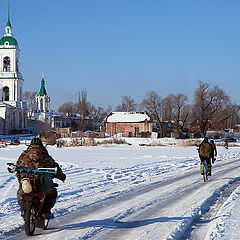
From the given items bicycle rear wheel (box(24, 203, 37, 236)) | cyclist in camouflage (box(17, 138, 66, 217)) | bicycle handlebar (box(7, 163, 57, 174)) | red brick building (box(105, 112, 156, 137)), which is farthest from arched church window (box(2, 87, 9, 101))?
bicycle rear wheel (box(24, 203, 37, 236))

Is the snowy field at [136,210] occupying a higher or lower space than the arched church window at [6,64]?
lower

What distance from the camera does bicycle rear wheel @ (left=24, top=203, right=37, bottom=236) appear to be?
711cm

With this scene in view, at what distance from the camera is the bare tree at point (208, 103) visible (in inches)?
2889

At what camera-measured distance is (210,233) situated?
738 cm

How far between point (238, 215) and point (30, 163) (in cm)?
474

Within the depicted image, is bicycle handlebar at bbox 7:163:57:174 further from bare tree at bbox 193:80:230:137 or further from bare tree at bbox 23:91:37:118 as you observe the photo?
bare tree at bbox 23:91:37:118

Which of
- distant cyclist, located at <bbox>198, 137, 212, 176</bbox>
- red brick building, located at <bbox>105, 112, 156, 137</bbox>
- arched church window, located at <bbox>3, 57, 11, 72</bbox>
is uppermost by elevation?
arched church window, located at <bbox>3, 57, 11, 72</bbox>

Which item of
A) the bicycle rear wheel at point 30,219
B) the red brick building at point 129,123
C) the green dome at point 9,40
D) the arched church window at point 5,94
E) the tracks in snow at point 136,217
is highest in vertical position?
the green dome at point 9,40

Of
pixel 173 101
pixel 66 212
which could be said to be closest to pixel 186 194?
pixel 66 212

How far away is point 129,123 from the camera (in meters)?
85.7

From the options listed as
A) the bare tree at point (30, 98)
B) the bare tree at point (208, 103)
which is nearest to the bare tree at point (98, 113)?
the bare tree at point (30, 98)

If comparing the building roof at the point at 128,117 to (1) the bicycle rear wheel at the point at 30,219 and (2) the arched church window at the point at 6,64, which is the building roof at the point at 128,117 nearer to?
(2) the arched church window at the point at 6,64

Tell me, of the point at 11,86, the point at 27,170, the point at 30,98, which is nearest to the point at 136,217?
the point at 27,170

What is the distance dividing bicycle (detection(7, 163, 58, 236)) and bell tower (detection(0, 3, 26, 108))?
3296 inches
